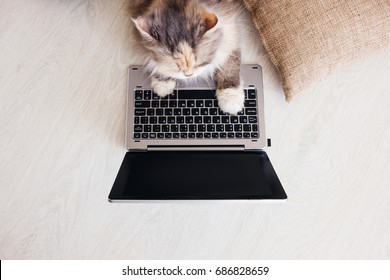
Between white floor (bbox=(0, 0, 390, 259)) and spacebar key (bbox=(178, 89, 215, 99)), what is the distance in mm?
148

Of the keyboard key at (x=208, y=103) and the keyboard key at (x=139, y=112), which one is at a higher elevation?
the keyboard key at (x=208, y=103)

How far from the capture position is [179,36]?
0.75m

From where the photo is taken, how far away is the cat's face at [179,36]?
2.45 feet

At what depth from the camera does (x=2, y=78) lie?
87 cm

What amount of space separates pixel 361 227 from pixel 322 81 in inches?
14.7

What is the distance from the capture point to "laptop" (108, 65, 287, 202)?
74 cm

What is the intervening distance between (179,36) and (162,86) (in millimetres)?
132

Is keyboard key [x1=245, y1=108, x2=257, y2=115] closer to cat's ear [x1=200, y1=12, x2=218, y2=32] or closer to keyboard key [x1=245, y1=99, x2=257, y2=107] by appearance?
keyboard key [x1=245, y1=99, x2=257, y2=107]

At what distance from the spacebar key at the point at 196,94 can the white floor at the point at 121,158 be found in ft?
0.49

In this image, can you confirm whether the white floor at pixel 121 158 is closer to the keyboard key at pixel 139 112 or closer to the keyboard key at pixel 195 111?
the keyboard key at pixel 139 112

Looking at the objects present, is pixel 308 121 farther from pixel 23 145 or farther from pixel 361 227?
pixel 23 145

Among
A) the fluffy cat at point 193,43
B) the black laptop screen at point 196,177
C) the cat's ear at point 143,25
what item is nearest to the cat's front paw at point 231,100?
the fluffy cat at point 193,43

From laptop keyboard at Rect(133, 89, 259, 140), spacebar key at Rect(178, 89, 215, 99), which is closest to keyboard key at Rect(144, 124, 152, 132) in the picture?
laptop keyboard at Rect(133, 89, 259, 140)

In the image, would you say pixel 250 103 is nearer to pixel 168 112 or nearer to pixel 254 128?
pixel 254 128
